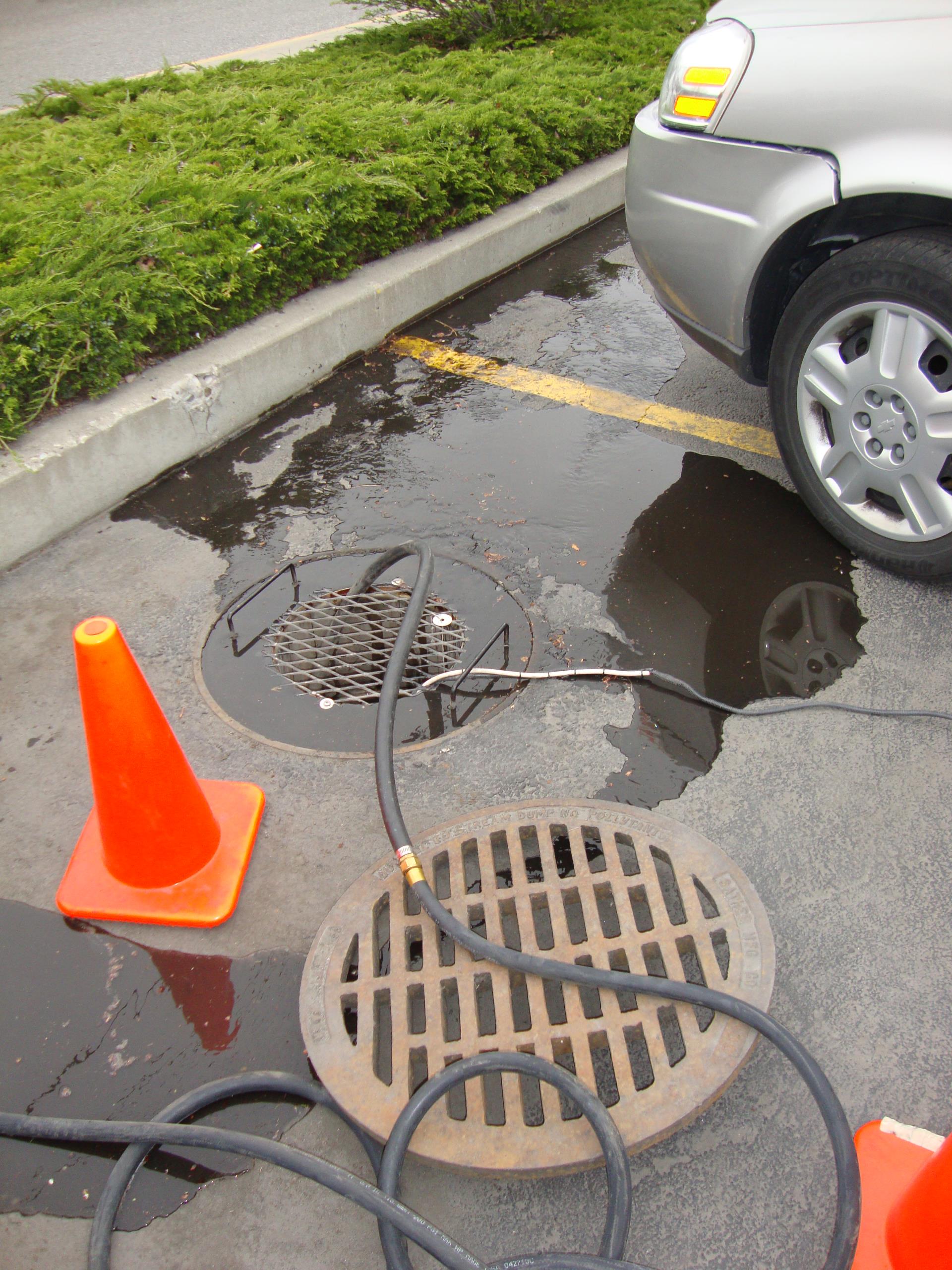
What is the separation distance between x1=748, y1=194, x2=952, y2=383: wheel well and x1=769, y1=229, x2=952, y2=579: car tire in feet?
0.24

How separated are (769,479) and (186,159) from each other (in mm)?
3767

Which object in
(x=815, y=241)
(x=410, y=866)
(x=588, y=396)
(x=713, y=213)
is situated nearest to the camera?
(x=410, y=866)

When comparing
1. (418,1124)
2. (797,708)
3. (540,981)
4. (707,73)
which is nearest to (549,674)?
(797,708)

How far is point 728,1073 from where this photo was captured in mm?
1659

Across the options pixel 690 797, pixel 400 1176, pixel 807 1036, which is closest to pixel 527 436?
pixel 690 797

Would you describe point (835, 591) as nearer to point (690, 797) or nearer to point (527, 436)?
point (690, 797)

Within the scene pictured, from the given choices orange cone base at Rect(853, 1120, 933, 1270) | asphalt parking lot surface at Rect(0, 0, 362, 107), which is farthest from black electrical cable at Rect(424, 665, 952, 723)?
asphalt parking lot surface at Rect(0, 0, 362, 107)

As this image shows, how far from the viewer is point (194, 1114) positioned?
5.74ft

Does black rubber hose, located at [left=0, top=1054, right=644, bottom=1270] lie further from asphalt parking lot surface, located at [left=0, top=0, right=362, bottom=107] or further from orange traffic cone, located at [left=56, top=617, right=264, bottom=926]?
asphalt parking lot surface, located at [left=0, top=0, right=362, bottom=107]

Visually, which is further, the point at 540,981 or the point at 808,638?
the point at 808,638

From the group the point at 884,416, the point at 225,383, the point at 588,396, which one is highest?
the point at 884,416

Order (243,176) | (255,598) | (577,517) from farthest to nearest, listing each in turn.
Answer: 1. (243,176)
2. (577,517)
3. (255,598)

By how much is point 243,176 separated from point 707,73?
2.62m

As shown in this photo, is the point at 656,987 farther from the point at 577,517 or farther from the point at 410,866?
the point at 577,517
